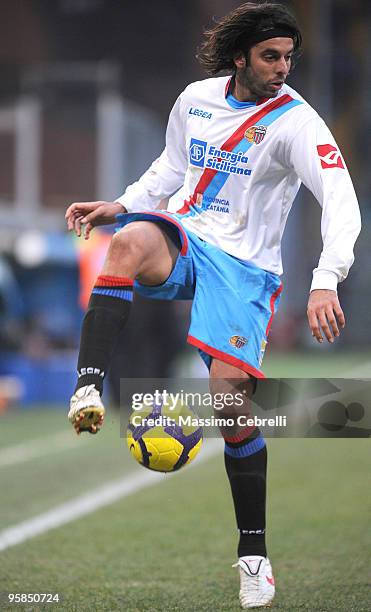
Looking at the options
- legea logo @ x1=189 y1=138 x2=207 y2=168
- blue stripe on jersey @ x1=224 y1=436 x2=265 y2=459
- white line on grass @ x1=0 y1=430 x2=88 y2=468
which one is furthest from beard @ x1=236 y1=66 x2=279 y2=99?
white line on grass @ x1=0 y1=430 x2=88 y2=468

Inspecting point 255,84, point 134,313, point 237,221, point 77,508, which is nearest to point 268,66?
point 255,84

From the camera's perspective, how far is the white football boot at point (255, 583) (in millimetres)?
4262

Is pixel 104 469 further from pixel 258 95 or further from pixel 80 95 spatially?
pixel 80 95

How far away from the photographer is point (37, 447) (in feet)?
33.9

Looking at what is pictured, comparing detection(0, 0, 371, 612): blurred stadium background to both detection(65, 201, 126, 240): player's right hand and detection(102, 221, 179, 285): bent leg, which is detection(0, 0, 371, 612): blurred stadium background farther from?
detection(65, 201, 126, 240): player's right hand

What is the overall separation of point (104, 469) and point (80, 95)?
10214 mm

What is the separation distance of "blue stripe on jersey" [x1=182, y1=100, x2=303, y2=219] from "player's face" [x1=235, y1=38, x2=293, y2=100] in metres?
0.07

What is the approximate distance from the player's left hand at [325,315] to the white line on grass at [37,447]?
5.66 m

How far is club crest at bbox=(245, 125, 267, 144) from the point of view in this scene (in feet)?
14.0

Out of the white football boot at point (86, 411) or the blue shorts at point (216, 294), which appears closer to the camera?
the white football boot at point (86, 411)

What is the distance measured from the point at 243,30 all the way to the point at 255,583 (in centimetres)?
207

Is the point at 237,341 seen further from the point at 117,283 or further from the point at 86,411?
the point at 86,411

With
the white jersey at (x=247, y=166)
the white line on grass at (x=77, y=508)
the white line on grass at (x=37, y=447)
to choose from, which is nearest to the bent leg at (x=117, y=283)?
the white jersey at (x=247, y=166)

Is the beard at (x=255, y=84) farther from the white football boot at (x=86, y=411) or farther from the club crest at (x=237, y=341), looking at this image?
the white football boot at (x=86, y=411)
